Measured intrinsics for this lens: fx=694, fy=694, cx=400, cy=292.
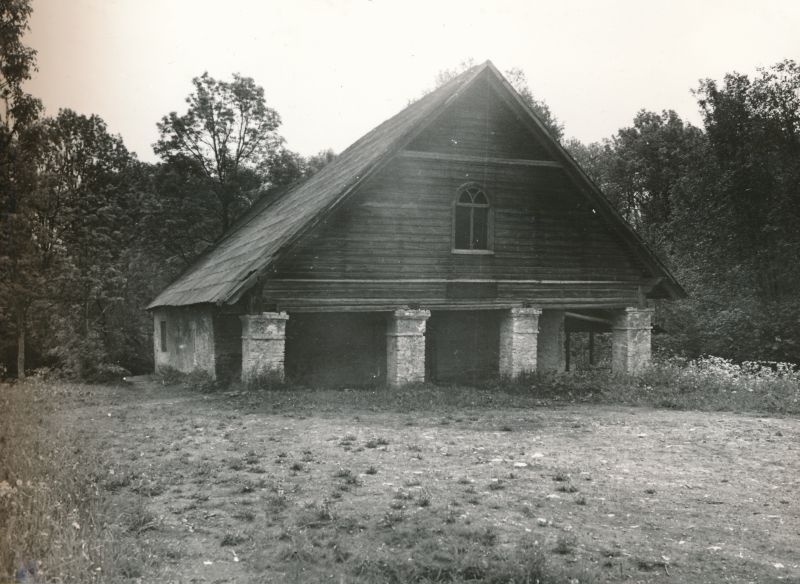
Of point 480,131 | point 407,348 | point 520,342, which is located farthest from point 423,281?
point 480,131

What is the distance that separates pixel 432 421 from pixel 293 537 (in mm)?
6692

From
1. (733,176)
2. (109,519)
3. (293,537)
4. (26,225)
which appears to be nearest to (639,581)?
(293,537)

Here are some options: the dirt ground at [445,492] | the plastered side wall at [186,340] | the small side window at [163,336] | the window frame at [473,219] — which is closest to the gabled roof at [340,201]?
the plastered side wall at [186,340]

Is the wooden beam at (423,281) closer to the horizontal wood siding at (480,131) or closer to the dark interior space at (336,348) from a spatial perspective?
the dark interior space at (336,348)

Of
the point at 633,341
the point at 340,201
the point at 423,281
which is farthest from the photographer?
the point at 633,341

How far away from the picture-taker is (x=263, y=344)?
50.0 ft

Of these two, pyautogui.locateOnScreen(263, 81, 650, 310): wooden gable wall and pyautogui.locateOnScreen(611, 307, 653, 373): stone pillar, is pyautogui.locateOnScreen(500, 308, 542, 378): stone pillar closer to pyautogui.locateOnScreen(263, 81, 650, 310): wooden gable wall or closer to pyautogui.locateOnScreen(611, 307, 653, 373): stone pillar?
pyautogui.locateOnScreen(263, 81, 650, 310): wooden gable wall

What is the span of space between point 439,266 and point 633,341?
615 cm

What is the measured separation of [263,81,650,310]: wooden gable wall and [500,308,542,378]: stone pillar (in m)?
0.38

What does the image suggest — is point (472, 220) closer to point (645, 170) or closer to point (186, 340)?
point (186, 340)

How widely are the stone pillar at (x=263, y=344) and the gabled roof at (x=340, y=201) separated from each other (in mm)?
960

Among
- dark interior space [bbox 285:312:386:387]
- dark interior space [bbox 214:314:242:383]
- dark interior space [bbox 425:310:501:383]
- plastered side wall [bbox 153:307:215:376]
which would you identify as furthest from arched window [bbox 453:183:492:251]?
plastered side wall [bbox 153:307:215:376]

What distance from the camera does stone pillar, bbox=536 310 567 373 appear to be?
20234 mm

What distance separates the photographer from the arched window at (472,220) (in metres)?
17.3
